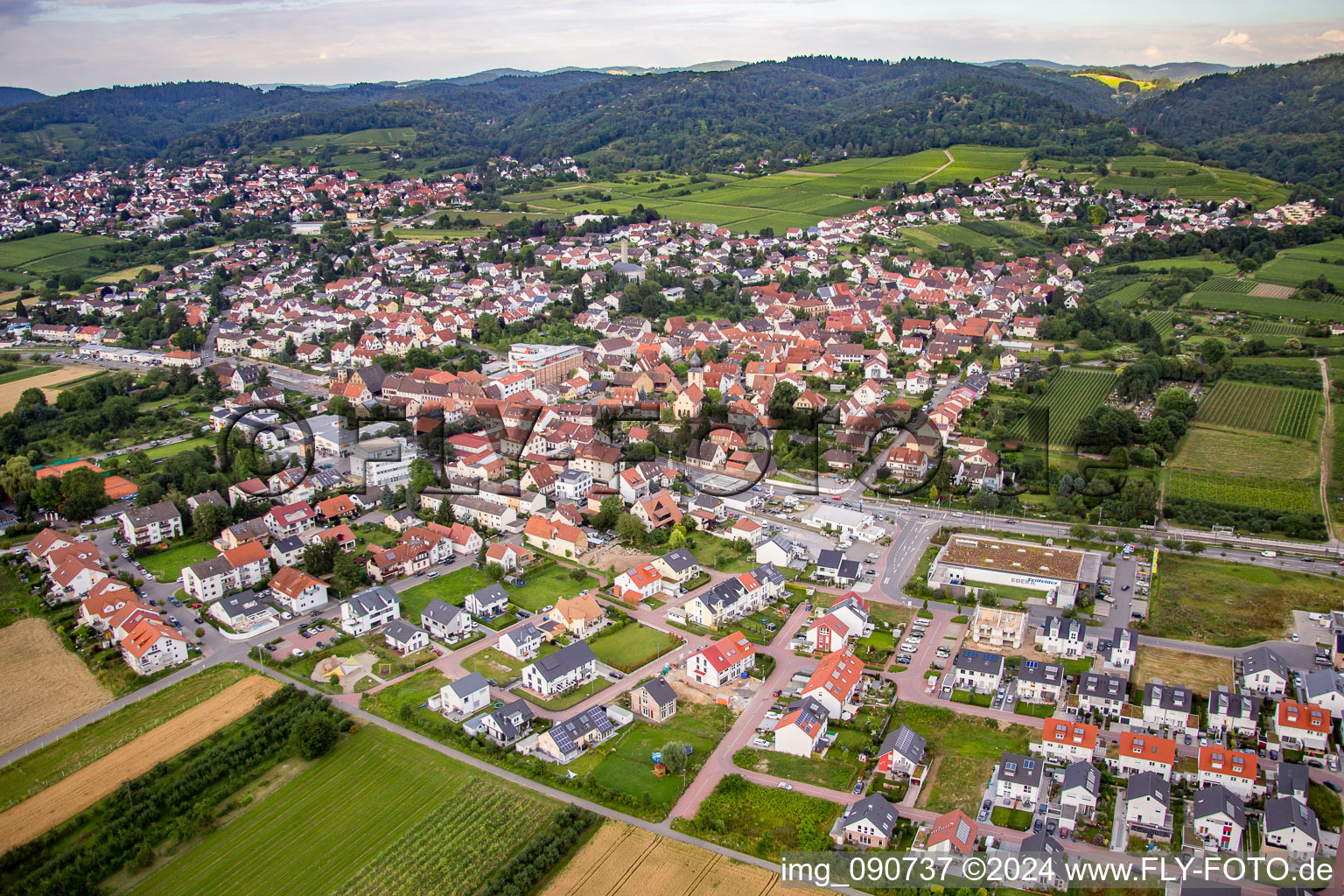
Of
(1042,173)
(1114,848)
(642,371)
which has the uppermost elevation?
Answer: (1042,173)

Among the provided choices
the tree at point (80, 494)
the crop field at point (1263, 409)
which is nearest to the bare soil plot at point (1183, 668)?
the crop field at point (1263, 409)

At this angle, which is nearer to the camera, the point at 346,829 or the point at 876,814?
the point at 876,814

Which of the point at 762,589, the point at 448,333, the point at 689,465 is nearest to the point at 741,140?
the point at 448,333

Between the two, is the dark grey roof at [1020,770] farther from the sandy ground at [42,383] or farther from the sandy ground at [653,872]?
the sandy ground at [42,383]

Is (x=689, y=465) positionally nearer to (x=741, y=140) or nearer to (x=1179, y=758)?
(x=1179, y=758)

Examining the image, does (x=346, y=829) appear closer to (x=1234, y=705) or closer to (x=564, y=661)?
(x=564, y=661)

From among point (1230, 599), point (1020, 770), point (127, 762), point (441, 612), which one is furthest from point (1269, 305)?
point (127, 762)
